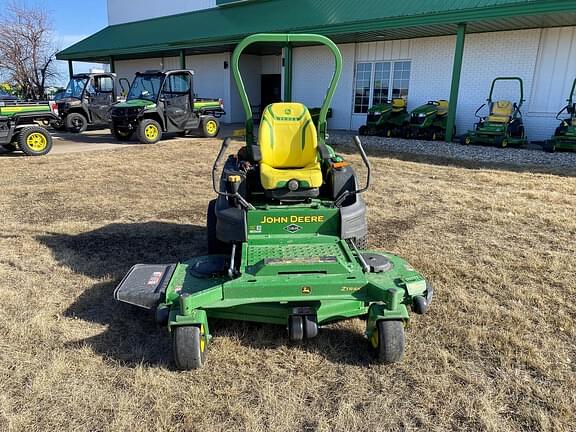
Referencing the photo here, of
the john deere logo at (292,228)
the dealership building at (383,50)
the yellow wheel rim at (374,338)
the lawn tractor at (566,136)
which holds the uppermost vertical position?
the dealership building at (383,50)

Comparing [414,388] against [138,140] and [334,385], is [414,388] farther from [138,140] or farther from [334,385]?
[138,140]

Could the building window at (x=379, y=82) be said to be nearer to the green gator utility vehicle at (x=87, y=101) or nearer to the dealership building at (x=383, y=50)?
the dealership building at (x=383, y=50)

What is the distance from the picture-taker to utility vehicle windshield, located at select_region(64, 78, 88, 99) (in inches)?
572

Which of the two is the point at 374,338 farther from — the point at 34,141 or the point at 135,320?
the point at 34,141

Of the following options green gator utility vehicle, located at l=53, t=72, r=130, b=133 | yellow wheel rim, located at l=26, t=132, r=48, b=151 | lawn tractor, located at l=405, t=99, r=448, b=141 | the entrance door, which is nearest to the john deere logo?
yellow wheel rim, located at l=26, t=132, r=48, b=151

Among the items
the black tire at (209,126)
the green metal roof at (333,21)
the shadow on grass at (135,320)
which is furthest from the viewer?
the black tire at (209,126)

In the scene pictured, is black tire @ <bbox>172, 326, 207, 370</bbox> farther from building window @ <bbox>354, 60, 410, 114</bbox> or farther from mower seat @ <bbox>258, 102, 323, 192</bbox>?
building window @ <bbox>354, 60, 410, 114</bbox>

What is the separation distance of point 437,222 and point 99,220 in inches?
160

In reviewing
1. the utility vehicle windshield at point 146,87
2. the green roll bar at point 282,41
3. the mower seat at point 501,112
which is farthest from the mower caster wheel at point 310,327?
the utility vehicle windshield at point 146,87

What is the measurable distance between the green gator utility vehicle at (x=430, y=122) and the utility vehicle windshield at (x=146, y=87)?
7.16m

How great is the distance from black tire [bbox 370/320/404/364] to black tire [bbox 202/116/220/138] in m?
11.8

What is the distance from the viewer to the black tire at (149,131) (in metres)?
11.9

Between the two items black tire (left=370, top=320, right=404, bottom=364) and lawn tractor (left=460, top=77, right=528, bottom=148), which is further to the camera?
lawn tractor (left=460, top=77, right=528, bottom=148)

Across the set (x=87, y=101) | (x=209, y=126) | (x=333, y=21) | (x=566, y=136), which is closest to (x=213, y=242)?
(x=566, y=136)
